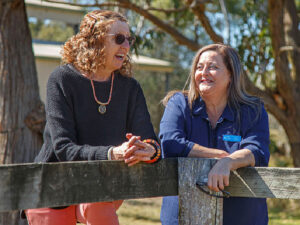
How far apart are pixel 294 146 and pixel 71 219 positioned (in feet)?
19.8

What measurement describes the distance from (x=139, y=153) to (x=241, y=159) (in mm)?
529

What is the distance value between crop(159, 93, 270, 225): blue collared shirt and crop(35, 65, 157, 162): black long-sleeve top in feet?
0.44

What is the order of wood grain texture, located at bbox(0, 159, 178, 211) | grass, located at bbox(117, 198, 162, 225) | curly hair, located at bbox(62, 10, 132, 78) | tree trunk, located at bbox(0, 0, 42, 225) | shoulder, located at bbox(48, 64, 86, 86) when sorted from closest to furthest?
wood grain texture, located at bbox(0, 159, 178, 211) → shoulder, located at bbox(48, 64, 86, 86) → curly hair, located at bbox(62, 10, 132, 78) → tree trunk, located at bbox(0, 0, 42, 225) → grass, located at bbox(117, 198, 162, 225)

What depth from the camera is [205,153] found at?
2465mm

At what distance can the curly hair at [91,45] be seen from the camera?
99.7 inches

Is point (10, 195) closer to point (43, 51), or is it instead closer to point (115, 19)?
point (115, 19)

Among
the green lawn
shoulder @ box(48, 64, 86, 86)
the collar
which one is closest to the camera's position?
shoulder @ box(48, 64, 86, 86)

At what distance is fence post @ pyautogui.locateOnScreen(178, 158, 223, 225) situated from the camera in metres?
2.18

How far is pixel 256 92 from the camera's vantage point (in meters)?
6.83

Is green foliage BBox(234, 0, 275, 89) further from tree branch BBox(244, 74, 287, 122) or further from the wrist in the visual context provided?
the wrist

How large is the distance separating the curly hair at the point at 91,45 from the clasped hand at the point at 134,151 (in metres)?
0.58

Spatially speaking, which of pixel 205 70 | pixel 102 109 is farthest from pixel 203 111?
pixel 102 109

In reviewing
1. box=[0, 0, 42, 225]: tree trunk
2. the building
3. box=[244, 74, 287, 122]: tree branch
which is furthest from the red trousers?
the building

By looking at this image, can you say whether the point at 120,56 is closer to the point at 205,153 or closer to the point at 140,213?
the point at 205,153
